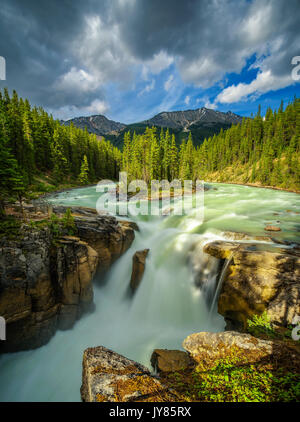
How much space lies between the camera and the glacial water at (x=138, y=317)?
7.16 metres

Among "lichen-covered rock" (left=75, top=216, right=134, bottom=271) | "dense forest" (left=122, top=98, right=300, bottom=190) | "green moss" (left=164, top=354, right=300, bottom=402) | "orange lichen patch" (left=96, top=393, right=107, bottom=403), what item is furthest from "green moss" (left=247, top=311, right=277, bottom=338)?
"dense forest" (left=122, top=98, right=300, bottom=190)

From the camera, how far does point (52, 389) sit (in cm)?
689

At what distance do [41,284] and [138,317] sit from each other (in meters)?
5.84

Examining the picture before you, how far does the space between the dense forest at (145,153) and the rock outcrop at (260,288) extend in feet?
99.1

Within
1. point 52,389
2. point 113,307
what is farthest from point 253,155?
point 52,389

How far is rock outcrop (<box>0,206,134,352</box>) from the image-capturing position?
7430 millimetres

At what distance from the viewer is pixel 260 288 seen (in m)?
6.83

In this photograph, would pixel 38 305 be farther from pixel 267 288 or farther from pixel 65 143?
pixel 65 143

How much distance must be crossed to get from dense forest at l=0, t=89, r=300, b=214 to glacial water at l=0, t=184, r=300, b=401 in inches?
967

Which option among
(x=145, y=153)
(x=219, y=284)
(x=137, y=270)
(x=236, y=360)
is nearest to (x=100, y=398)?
(x=236, y=360)

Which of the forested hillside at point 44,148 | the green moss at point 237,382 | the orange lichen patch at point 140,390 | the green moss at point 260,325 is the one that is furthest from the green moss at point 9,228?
the forested hillside at point 44,148

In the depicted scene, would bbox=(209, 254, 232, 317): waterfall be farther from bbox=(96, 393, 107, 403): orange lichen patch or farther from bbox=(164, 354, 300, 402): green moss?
bbox=(96, 393, 107, 403): orange lichen patch

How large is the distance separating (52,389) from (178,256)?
29.5ft
